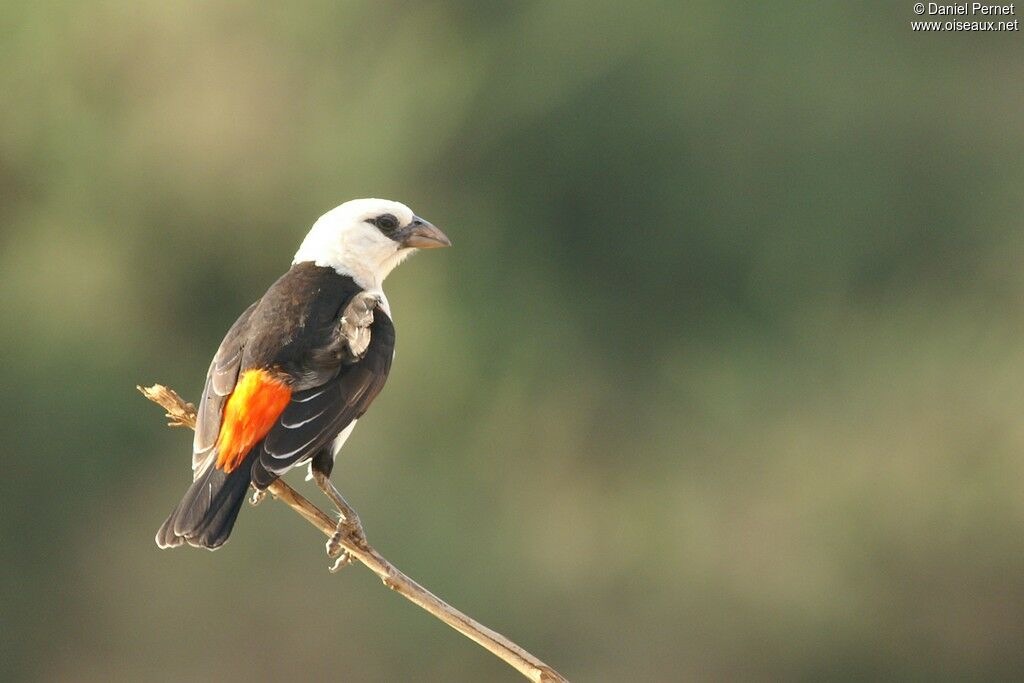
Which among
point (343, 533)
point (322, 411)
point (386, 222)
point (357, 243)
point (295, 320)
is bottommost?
point (343, 533)

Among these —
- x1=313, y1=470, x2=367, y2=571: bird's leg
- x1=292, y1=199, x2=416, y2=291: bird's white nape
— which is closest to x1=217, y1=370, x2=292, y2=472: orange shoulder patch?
x1=313, y1=470, x2=367, y2=571: bird's leg

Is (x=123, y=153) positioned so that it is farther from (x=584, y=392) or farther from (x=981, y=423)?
(x=981, y=423)

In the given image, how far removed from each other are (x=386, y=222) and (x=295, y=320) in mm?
1039

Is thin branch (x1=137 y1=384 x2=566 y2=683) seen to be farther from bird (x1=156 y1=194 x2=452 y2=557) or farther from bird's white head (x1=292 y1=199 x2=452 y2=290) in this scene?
bird's white head (x1=292 y1=199 x2=452 y2=290)

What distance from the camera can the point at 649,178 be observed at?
1259 centimetres

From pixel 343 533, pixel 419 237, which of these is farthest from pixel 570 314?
pixel 343 533

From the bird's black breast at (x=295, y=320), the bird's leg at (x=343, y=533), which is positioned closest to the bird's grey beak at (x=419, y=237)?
the bird's black breast at (x=295, y=320)

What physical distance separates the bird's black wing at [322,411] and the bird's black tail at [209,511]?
0.26ft

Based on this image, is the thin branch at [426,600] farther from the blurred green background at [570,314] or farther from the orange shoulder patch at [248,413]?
the blurred green background at [570,314]

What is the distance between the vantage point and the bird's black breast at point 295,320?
16.9ft

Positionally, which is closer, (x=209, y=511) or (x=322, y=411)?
(x=209, y=511)

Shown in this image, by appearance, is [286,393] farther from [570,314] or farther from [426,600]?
[570,314]

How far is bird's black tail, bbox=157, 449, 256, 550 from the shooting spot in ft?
15.0

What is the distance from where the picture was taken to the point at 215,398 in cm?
507
